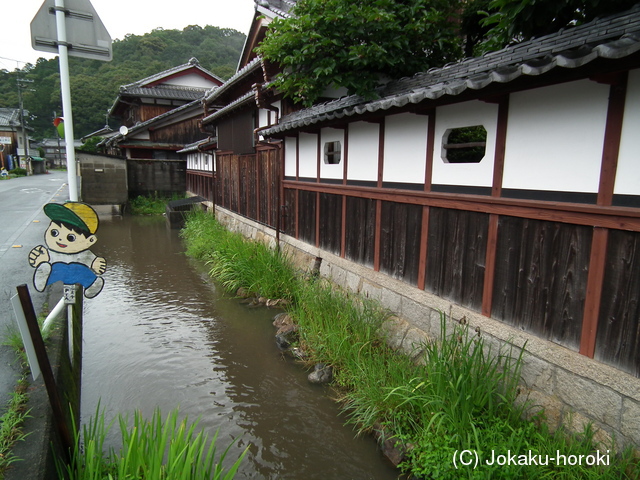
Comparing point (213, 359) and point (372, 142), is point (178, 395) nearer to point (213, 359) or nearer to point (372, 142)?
point (213, 359)

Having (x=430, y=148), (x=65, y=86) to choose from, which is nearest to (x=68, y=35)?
(x=65, y=86)

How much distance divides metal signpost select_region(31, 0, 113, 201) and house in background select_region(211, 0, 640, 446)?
336cm

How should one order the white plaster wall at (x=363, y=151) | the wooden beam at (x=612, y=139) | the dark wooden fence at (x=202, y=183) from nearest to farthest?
the wooden beam at (x=612, y=139)
the white plaster wall at (x=363, y=151)
the dark wooden fence at (x=202, y=183)

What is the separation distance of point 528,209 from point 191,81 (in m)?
34.6

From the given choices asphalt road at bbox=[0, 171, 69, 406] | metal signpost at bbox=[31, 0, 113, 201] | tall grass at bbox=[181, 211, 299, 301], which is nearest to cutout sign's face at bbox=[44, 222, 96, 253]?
metal signpost at bbox=[31, 0, 113, 201]

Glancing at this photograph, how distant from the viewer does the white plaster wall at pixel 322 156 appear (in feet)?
25.2

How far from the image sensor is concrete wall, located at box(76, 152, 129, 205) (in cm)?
2323

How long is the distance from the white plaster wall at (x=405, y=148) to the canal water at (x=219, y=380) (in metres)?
3.30

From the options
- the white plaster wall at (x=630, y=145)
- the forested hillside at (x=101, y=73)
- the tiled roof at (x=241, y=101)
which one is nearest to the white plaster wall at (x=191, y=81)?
the tiled roof at (x=241, y=101)

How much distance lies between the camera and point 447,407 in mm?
4113

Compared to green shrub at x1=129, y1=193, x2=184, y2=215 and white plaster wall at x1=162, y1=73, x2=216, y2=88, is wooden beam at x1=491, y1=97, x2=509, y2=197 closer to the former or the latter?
green shrub at x1=129, y1=193, x2=184, y2=215

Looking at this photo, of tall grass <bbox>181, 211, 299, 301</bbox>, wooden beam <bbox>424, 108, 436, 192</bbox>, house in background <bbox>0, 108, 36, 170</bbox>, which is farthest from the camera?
house in background <bbox>0, 108, 36, 170</bbox>

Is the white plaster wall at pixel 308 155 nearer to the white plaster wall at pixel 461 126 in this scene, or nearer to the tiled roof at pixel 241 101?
the tiled roof at pixel 241 101

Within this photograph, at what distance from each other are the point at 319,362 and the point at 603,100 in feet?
15.8
